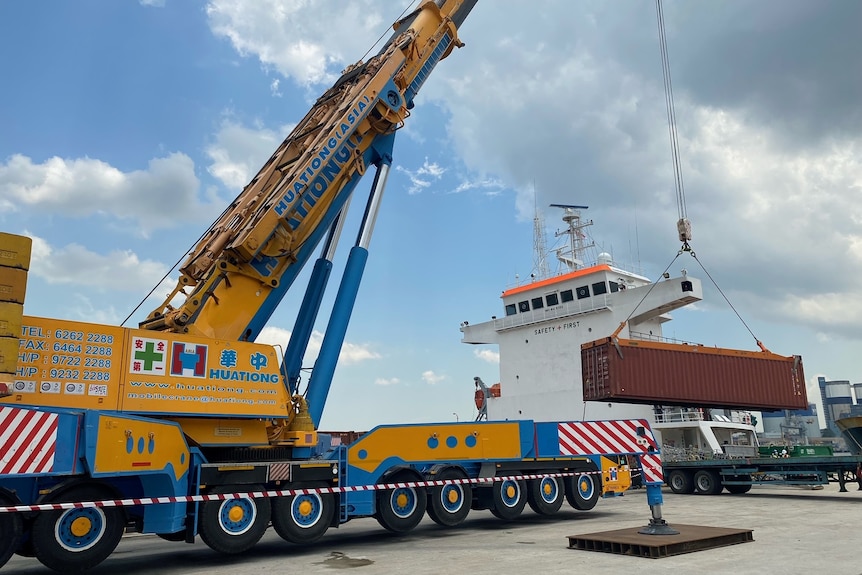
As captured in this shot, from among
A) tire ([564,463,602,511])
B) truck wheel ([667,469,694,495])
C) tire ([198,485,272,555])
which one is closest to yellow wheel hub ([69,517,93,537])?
tire ([198,485,272,555])

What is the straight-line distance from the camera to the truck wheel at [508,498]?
12.6 metres

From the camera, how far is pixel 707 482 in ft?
63.9

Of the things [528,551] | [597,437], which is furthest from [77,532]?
[597,437]

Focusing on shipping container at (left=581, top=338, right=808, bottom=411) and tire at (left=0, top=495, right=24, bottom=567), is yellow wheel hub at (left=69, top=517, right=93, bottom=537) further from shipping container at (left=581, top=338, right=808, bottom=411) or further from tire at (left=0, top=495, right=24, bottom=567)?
shipping container at (left=581, top=338, right=808, bottom=411)

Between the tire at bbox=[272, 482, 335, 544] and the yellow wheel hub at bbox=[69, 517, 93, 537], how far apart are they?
273 centimetres

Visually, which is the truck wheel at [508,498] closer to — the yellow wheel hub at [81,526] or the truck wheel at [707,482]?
the yellow wheel hub at [81,526]

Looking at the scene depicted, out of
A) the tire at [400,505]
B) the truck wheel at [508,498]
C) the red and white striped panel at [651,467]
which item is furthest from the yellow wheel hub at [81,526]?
the red and white striped panel at [651,467]

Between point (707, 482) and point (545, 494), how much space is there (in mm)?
8756

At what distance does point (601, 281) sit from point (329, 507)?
18456mm

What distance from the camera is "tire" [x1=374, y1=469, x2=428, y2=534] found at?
441 inches

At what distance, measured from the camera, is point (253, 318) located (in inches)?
422

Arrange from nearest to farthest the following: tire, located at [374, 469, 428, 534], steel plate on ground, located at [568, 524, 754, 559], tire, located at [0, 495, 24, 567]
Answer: tire, located at [0, 495, 24, 567] → steel plate on ground, located at [568, 524, 754, 559] → tire, located at [374, 469, 428, 534]

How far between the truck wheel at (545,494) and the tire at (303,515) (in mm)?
4418

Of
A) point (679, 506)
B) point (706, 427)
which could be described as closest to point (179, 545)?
point (679, 506)
